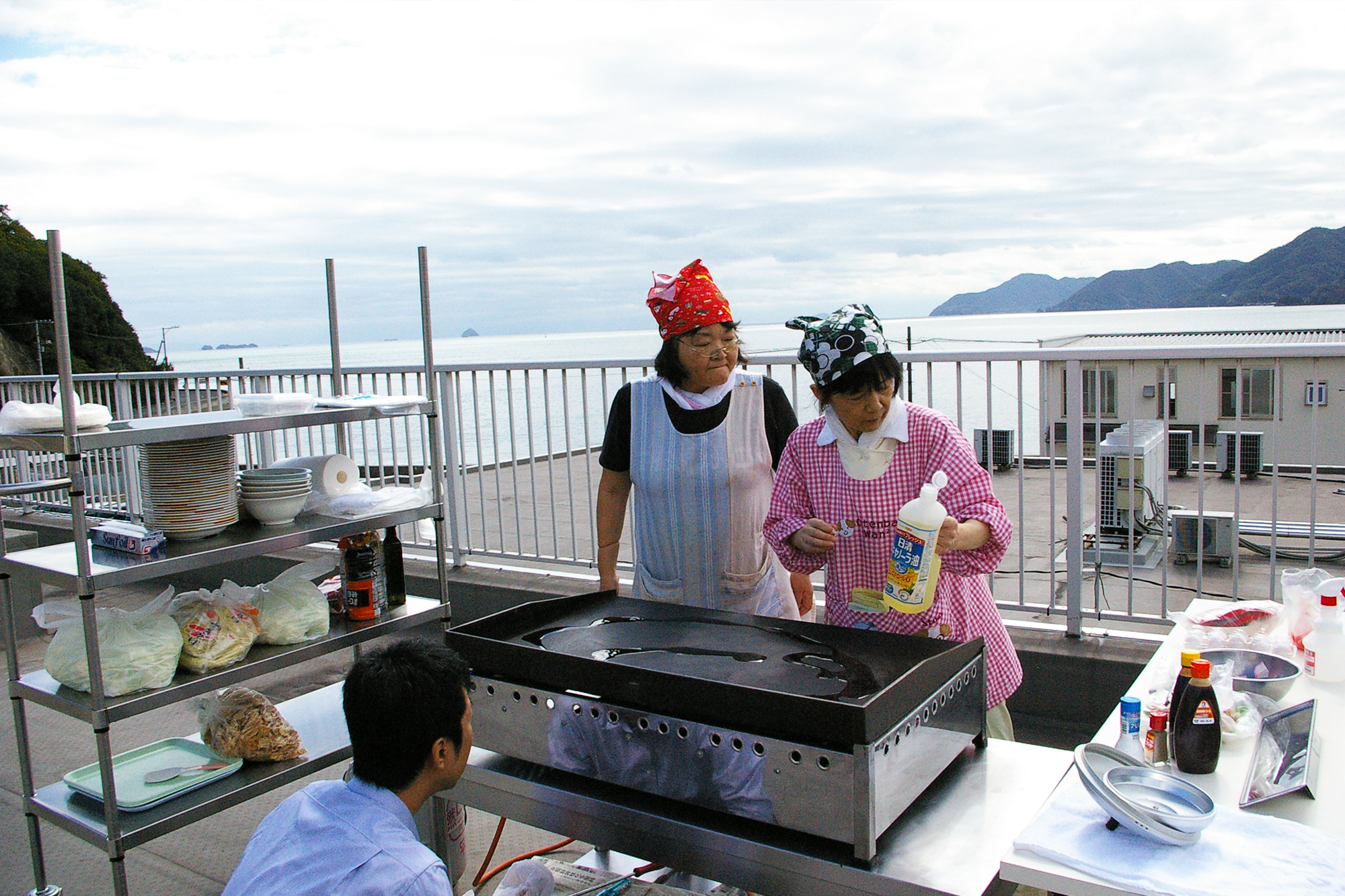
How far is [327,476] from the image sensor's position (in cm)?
331

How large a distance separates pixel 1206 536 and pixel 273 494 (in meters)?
5.54

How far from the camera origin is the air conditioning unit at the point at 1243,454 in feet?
24.2

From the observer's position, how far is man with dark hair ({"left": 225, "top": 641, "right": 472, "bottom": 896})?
1.52 metres

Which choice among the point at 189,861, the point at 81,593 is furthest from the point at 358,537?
the point at 189,861

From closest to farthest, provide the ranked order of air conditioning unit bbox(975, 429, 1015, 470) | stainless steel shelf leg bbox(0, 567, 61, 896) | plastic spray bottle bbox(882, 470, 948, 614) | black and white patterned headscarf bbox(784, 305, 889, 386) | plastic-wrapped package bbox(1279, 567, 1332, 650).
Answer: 1. plastic spray bottle bbox(882, 470, 948, 614)
2. black and white patterned headscarf bbox(784, 305, 889, 386)
3. plastic-wrapped package bbox(1279, 567, 1332, 650)
4. stainless steel shelf leg bbox(0, 567, 61, 896)
5. air conditioning unit bbox(975, 429, 1015, 470)

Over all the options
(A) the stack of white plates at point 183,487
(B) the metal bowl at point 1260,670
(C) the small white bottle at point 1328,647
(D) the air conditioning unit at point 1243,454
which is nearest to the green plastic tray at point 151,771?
(A) the stack of white plates at point 183,487

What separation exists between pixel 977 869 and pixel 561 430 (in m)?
4.28

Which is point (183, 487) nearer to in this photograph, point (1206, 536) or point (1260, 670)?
point (1260, 670)

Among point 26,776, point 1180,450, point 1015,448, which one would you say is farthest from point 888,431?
point 1180,450

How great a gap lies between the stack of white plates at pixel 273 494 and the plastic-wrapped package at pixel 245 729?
2.06 feet

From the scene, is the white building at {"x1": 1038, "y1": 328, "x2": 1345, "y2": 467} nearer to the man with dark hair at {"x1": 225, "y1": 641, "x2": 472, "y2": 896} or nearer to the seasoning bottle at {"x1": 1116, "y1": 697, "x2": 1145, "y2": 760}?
the seasoning bottle at {"x1": 1116, "y1": 697, "x2": 1145, "y2": 760}

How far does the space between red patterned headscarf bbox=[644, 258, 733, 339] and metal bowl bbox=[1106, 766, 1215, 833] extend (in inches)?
63.2

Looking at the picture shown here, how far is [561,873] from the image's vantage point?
2.15 m

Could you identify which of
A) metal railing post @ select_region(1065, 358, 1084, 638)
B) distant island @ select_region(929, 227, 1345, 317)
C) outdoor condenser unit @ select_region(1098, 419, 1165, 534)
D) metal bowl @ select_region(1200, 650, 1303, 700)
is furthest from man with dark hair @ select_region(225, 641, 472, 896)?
distant island @ select_region(929, 227, 1345, 317)
